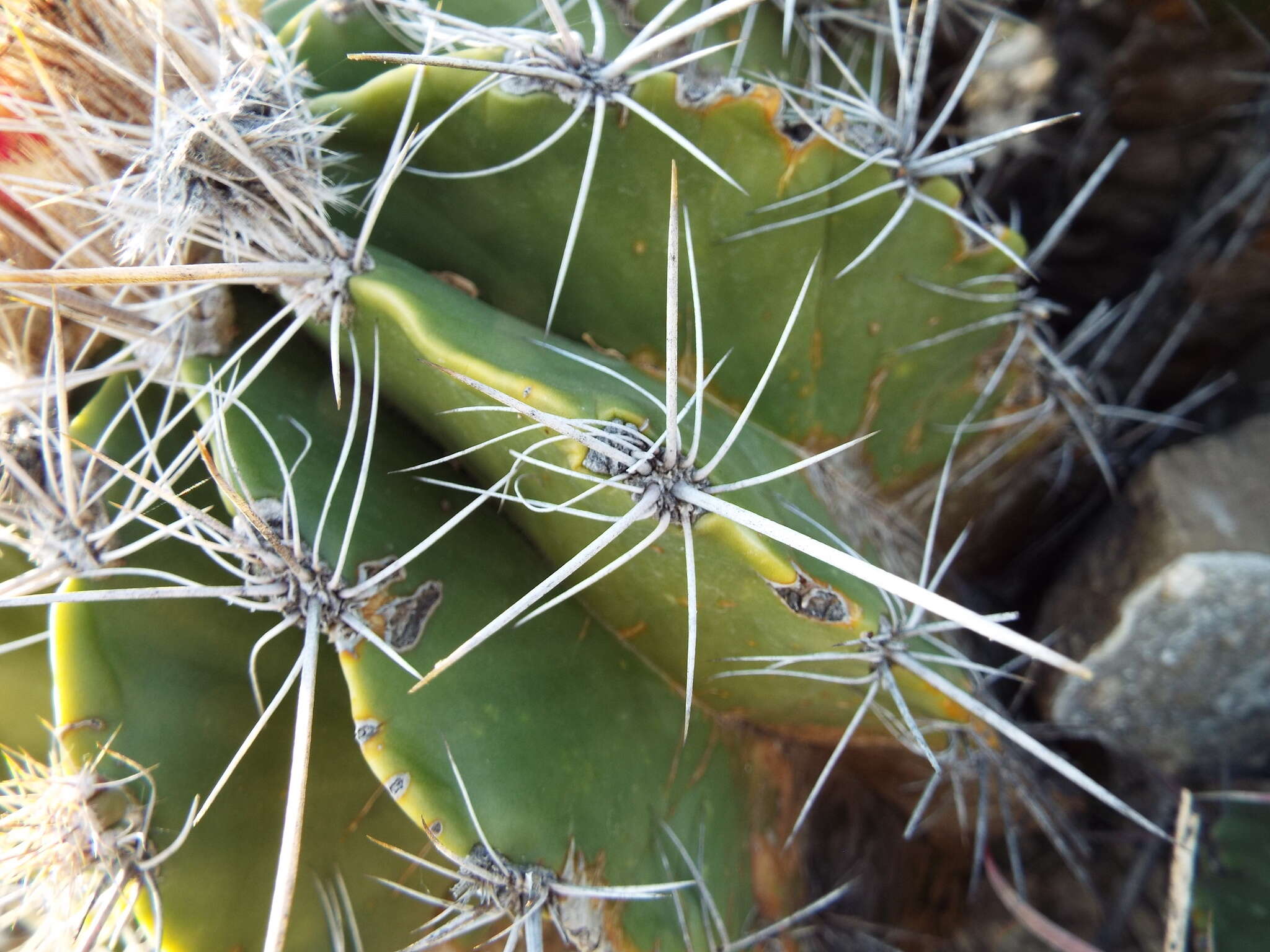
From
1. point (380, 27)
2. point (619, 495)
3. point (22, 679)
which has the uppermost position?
point (380, 27)

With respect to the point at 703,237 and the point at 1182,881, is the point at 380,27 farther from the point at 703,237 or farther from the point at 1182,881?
the point at 1182,881

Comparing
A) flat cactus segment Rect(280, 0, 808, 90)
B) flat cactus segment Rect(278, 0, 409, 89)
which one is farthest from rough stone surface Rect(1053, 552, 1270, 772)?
flat cactus segment Rect(278, 0, 409, 89)

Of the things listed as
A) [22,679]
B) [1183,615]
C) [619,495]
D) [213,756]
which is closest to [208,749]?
[213,756]

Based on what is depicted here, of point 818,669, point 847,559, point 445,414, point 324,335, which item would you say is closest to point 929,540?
point 818,669

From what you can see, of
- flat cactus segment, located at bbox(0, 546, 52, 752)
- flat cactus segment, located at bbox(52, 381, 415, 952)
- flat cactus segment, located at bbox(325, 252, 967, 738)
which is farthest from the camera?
flat cactus segment, located at bbox(0, 546, 52, 752)

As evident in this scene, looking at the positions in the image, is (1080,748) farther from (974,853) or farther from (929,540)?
(929,540)

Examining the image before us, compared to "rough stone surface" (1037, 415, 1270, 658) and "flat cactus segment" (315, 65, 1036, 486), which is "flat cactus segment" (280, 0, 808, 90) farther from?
"rough stone surface" (1037, 415, 1270, 658)

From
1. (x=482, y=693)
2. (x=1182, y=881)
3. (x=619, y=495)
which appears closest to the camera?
(x=619, y=495)
